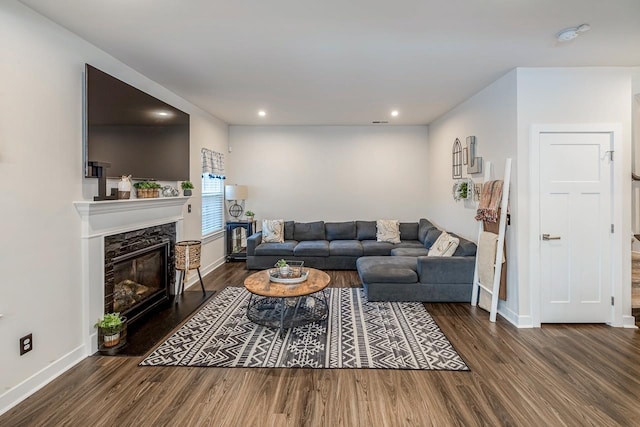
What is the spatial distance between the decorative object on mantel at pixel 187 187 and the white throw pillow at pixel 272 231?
180 cm

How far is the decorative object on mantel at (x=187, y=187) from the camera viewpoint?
4.47 m

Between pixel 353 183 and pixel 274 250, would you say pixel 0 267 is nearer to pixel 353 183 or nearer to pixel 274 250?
pixel 274 250

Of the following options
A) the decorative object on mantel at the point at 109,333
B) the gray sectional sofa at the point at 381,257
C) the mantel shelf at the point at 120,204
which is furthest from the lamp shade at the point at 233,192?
the decorative object on mantel at the point at 109,333

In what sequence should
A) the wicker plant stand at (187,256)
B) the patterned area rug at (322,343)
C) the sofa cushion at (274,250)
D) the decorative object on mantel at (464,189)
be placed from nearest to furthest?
the patterned area rug at (322,343), the wicker plant stand at (187,256), the decorative object on mantel at (464,189), the sofa cushion at (274,250)

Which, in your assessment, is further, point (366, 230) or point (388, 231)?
point (366, 230)

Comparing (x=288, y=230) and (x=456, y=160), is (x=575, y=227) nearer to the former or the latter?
(x=456, y=160)

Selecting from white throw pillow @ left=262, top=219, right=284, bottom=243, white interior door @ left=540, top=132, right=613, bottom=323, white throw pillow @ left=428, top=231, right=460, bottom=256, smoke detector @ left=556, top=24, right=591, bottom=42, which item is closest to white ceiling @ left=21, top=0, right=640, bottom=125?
smoke detector @ left=556, top=24, right=591, bottom=42

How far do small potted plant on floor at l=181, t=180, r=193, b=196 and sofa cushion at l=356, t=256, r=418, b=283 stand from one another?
2716 mm

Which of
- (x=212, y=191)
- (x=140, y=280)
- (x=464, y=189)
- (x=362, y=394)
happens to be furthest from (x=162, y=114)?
(x=464, y=189)

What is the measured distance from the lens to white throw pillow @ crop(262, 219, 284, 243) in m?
6.12

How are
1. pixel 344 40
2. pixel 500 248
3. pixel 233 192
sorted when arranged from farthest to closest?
pixel 233 192 → pixel 500 248 → pixel 344 40

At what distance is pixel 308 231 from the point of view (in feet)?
21.0

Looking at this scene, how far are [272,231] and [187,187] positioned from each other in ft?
6.70

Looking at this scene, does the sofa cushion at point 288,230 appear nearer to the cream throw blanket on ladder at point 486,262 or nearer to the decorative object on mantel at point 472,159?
the decorative object on mantel at point 472,159
